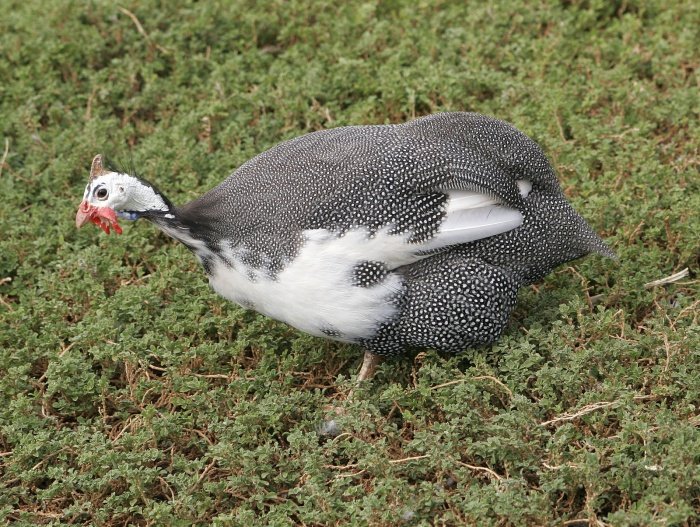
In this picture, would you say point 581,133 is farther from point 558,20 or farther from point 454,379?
point 454,379

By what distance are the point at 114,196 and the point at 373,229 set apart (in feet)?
3.08

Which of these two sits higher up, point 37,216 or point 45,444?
point 37,216

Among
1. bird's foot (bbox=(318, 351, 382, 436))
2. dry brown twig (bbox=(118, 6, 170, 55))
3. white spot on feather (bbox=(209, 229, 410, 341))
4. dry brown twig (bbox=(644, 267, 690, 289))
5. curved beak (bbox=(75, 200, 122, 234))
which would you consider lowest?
bird's foot (bbox=(318, 351, 382, 436))

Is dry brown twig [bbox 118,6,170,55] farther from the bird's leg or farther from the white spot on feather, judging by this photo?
the bird's leg

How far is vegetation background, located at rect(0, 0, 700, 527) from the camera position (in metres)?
3.52

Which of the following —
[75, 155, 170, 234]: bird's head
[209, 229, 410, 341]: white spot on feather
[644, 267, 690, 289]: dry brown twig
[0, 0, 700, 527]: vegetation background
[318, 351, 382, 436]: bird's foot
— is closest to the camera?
[0, 0, 700, 527]: vegetation background

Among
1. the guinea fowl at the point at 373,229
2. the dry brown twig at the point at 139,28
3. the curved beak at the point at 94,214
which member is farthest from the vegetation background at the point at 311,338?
the curved beak at the point at 94,214

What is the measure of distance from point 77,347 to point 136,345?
26 centimetres

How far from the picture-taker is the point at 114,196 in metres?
3.79

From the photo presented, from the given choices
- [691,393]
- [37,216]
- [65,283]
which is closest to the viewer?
[691,393]

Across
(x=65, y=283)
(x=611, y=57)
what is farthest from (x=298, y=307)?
(x=611, y=57)

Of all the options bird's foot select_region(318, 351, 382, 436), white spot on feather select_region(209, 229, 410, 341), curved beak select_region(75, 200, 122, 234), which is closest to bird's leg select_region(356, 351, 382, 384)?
bird's foot select_region(318, 351, 382, 436)

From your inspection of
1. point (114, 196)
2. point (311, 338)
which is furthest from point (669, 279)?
point (114, 196)

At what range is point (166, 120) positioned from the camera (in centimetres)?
555
